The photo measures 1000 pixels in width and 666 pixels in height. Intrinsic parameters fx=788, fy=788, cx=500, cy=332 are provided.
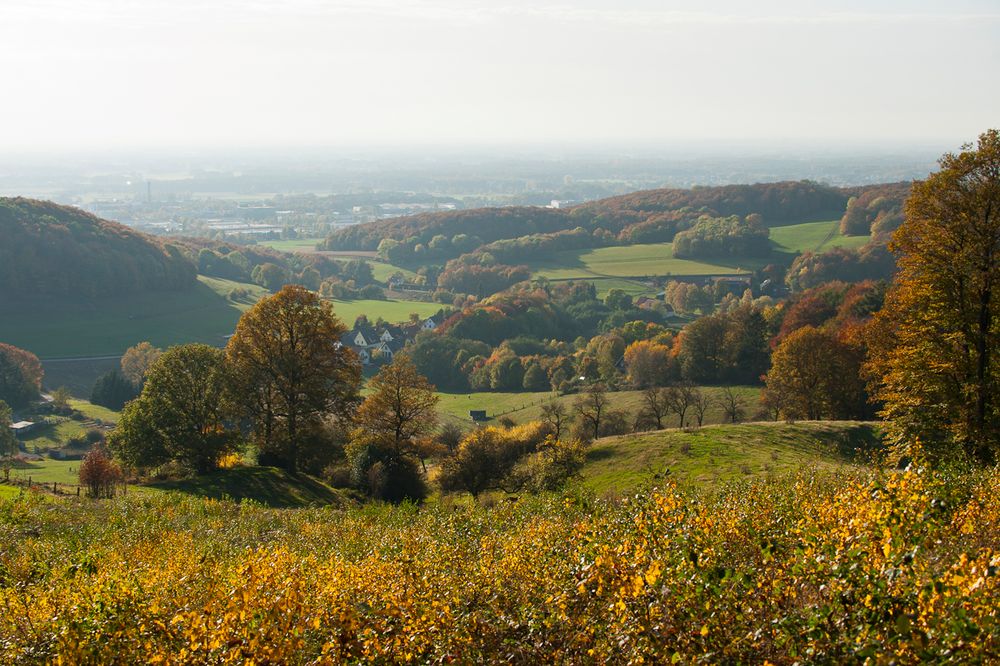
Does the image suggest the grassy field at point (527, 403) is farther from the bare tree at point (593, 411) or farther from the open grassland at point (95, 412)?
the open grassland at point (95, 412)

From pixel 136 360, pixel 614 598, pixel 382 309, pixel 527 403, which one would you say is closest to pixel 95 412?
pixel 136 360

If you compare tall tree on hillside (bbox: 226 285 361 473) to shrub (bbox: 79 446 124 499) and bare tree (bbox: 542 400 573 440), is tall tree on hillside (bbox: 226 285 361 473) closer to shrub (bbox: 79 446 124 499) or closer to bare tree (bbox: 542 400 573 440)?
shrub (bbox: 79 446 124 499)

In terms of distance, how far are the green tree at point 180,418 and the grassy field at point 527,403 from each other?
925 inches

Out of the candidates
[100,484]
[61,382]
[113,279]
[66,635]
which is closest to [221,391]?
[100,484]

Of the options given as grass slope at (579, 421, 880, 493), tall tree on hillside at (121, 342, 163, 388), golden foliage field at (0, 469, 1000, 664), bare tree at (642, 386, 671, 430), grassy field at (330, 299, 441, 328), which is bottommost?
tall tree on hillside at (121, 342, 163, 388)

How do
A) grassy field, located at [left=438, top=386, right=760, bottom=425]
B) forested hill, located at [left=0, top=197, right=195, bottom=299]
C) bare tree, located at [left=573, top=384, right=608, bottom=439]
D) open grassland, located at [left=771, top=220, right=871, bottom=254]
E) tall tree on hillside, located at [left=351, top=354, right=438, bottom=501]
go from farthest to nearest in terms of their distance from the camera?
open grassland, located at [left=771, top=220, right=871, bottom=254] < forested hill, located at [left=0, top=197, right=195, bottom=299] < grassy field, located at [left=438, top=386, right=760, bottom=425] < bare tree, located at [left=573, top=384, right=608, bottom=439] < tall tree on hillside, located at [left=351, top=354, right=438, bottom=501]

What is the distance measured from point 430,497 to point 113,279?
397 ft

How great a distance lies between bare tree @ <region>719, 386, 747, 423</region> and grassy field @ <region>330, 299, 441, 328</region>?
82408 mm

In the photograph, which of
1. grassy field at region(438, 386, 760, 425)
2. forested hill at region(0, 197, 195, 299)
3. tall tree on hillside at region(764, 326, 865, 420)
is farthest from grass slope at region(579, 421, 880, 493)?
forested hill at region(0, 197, 195, 299)

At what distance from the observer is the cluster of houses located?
125m

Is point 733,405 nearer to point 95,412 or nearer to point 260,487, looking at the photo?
point 260,487

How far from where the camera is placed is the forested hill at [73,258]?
131750 millimetres

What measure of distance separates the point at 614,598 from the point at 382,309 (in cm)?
13778

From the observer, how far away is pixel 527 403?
257 ft
